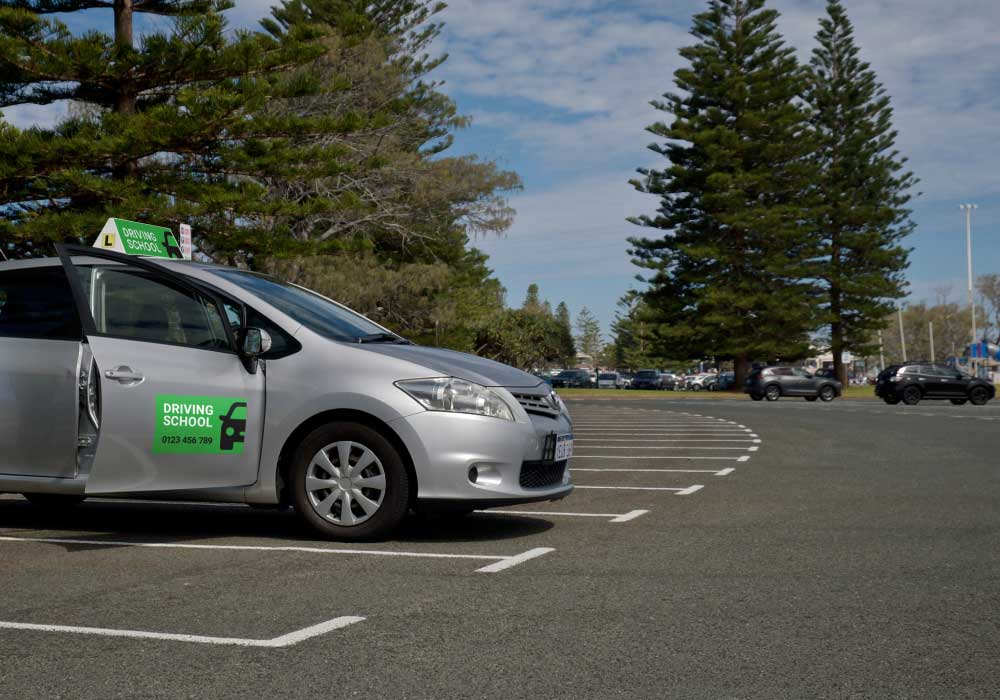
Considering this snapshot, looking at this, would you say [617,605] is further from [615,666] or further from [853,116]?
[853,116]

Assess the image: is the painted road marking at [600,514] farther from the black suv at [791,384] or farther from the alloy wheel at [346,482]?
the black suv at [791,384]

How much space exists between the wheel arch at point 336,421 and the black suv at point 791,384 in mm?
39456

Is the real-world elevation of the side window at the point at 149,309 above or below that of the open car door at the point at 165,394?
above

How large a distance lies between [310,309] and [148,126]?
49.6 feet

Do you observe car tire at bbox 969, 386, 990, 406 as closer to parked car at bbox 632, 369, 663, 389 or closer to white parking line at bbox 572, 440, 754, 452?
white parking line at bbox 572, 440, 754, 452

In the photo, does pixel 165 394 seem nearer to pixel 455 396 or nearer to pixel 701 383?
pixel 455 396

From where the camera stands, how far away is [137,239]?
10.8 metres

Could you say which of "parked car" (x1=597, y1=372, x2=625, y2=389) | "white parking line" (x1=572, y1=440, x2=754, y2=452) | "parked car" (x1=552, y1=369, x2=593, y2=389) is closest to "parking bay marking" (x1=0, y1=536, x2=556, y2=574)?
"white parking line" (x1=572, y1=440, x2=754, y2=452)

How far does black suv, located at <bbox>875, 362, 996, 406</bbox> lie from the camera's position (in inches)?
1499

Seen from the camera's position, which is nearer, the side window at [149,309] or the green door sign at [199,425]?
the green door sign at [199,425]

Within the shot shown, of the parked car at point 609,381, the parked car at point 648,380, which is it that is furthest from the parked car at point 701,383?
the parked car at point 648,380

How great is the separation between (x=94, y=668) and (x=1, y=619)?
1029 mm

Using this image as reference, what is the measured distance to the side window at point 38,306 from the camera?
6.89m

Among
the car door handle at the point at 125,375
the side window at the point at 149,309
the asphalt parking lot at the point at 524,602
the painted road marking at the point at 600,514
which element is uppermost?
the side window at the point at 149,309
